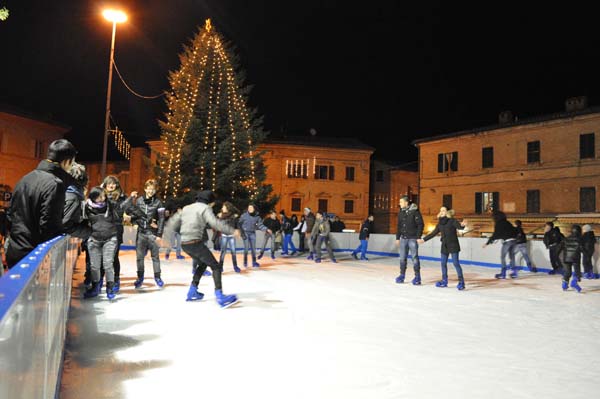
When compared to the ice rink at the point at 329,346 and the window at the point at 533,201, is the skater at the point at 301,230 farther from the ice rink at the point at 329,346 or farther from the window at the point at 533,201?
the window at the point at 533,201

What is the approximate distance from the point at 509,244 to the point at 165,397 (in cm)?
1266

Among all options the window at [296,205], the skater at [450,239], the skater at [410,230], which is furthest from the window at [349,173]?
the skater at [450,239]

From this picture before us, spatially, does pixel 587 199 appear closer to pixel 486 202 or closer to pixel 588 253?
pixel 486 202

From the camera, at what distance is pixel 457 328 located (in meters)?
6.61

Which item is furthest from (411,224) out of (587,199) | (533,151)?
(533,151)

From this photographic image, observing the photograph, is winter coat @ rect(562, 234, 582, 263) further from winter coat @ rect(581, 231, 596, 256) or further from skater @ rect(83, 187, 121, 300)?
skater @ rect(83, 187, 121, 300)

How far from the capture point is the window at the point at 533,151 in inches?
1340

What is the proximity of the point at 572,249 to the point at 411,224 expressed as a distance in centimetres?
335

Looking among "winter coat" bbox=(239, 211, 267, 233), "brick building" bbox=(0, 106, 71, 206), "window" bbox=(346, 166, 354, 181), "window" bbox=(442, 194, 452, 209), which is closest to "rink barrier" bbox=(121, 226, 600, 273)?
"winter coat" bbox=(239, 211, 267, 233)

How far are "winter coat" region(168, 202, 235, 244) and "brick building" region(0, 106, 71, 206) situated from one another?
36831 mm

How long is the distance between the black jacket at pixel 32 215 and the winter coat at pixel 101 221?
13.7 ft

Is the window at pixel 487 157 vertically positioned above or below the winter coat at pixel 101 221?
above

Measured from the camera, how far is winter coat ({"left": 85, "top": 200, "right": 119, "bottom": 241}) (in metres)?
7.92

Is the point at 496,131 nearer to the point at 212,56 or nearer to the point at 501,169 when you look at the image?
the point at 501,169
